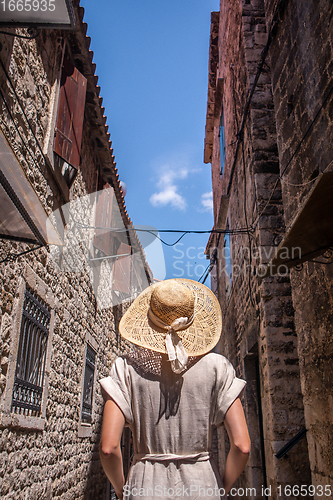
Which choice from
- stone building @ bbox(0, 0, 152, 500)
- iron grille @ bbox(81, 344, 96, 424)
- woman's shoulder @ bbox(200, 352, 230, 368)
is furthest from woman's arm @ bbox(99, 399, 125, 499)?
iron grille @ bbox(81, 344, 96, 424)

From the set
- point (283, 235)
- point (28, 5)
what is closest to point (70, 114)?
point (28, 5)

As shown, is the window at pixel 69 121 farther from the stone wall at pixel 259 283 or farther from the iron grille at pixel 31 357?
the stone wall at pixel 259 283

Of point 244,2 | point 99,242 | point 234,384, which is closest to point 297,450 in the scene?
point 234,384

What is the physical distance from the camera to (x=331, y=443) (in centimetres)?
317

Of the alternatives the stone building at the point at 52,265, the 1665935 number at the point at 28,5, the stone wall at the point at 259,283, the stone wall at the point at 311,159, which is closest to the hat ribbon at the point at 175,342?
the stone wall at the point at 311,159

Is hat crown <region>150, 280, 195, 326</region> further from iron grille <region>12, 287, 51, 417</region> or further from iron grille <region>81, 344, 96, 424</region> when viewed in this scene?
iron grille <region>81, 344, 96, 424</region>

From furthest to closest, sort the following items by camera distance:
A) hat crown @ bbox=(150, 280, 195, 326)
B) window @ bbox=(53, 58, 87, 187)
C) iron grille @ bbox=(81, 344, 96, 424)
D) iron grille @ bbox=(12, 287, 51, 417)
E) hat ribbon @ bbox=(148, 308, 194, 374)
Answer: iron grille @ bbox=(81, 344, 96, 424) → window @ bbox=(53, 58, 87, 187) → iron grille @ bbox=(12, 287, 51, 417) → hat crown @ bbox=(150, 280, 195, 326) → hat ribbon @ bbox=(148, 308, 194, 374)

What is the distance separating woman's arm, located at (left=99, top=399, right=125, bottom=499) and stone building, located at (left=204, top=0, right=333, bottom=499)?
1.71m

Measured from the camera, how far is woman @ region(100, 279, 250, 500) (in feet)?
5.78

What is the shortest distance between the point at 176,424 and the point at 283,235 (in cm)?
434

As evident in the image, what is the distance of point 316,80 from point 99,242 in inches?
221

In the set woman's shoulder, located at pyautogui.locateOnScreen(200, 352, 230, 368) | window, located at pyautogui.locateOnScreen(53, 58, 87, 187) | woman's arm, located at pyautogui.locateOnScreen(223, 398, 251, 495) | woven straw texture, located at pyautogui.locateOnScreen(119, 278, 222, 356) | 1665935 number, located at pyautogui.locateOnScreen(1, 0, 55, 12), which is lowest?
woman's arm, located at pyautogui.locateOnScreen(223, 398, 251, 495)

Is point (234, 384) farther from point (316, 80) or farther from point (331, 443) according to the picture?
point (316, 80)

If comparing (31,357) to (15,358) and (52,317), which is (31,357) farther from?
(52,317)
